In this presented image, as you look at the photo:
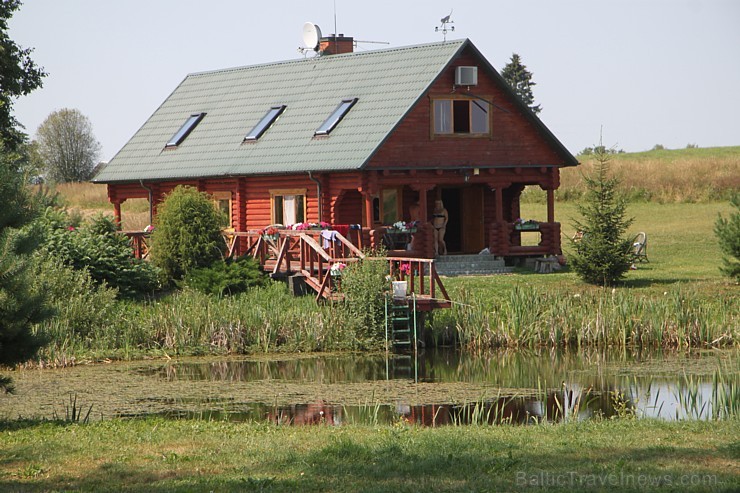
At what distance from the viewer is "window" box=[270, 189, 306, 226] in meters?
32.9

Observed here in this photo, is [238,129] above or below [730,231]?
above

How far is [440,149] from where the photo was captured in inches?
1239

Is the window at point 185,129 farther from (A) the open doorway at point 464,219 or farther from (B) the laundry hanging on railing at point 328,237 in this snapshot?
(B) the laundry hanging on railing at point 328,237

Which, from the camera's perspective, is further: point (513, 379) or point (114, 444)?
point (513, 379)

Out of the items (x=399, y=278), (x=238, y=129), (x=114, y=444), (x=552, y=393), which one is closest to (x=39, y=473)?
(x=114, y=444)

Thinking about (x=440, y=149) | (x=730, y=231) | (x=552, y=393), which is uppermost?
(x=440, y=149)

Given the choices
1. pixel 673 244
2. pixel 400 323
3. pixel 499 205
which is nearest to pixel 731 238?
pixel 499 205

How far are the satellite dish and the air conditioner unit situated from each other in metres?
8.55

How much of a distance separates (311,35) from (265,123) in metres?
5.45

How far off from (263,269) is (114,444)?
17021mm

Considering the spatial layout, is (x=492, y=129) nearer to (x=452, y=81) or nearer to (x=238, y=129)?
(x=452, y=81)

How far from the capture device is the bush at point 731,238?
2579 cm

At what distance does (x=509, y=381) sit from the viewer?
1839cm

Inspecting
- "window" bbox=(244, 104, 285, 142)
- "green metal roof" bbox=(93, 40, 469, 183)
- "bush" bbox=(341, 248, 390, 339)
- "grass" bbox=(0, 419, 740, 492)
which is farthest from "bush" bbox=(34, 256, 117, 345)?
"window" bbox=(244, 104, 285, 142)
